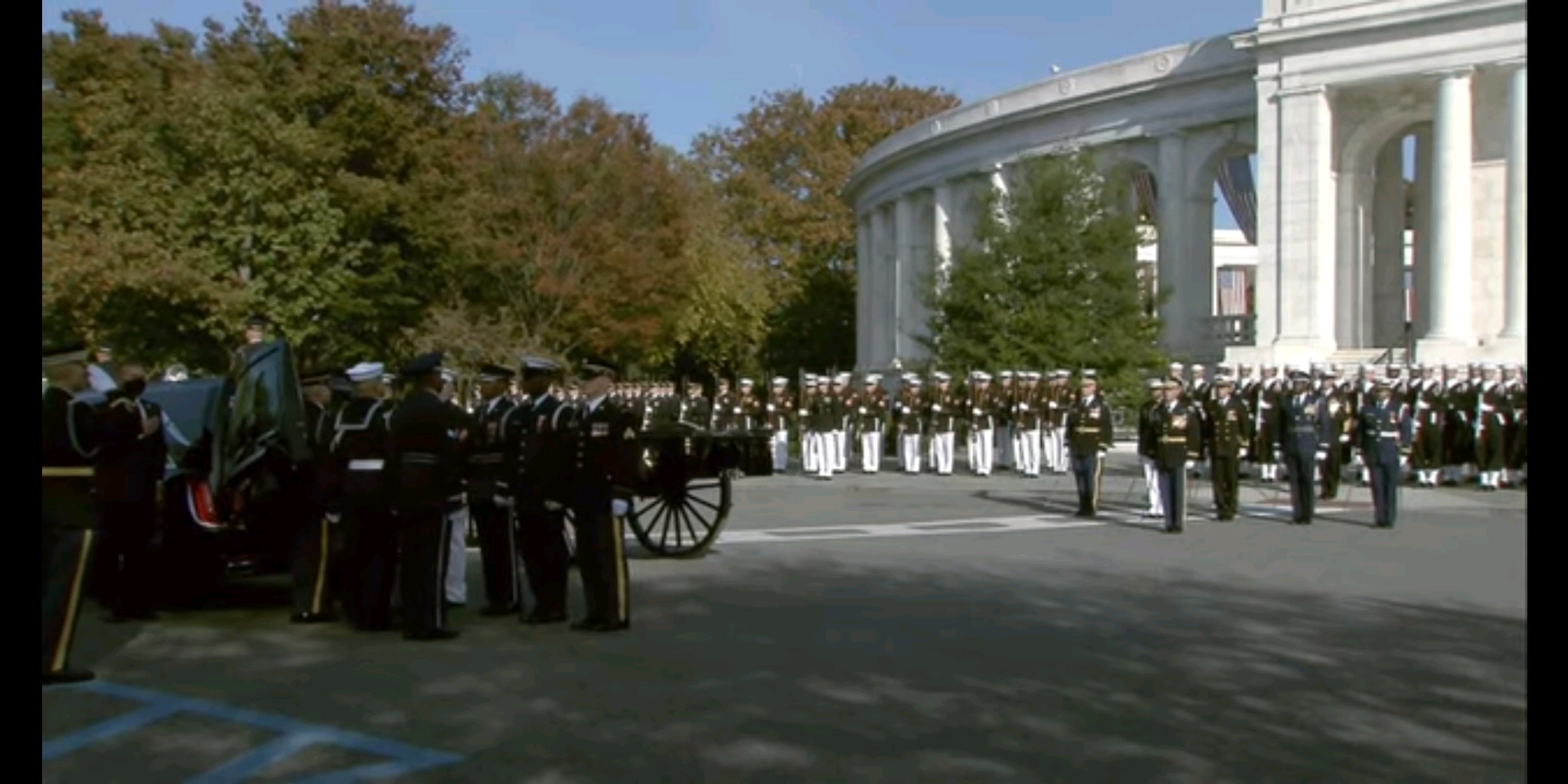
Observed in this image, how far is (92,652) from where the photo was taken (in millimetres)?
9977

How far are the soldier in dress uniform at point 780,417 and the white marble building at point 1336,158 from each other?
5.99 meters

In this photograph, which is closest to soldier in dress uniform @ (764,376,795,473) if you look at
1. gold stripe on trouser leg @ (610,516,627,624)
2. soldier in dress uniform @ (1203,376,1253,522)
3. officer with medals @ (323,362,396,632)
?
soldier in dress uniform @ (1203,376,1253,522)

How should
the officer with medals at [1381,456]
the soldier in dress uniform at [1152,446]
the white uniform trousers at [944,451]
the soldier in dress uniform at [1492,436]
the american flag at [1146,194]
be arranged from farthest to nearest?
the american flag at [1146,194], the white uniform trousers at [944,451], the soldier in dress uniform at [1492,436], the soldier in dress uniform at [1152,446], the officer with medals at [1381,456]

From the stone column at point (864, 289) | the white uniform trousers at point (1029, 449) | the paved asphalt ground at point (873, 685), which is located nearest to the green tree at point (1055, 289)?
Answer: the white uniform trousers at point (1029, 449)

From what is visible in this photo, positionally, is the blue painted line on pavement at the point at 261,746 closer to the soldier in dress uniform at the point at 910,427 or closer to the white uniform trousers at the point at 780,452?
the soldier in dress uniform at the point at 910,427

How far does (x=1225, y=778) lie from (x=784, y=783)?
72.1 inches

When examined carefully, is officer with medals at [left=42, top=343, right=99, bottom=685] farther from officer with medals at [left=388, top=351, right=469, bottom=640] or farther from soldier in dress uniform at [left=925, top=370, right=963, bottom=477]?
soldier in dress uniform at [left=925, top=370, right=963, bottom=477]

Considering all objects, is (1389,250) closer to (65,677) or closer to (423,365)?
(423,365)

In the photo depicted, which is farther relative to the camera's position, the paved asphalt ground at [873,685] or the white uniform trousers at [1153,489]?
the white uniform trousers at [1153,489]

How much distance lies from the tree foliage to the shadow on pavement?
2472 inches

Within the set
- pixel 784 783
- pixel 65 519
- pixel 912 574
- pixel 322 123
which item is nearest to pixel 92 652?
pixel 65 519

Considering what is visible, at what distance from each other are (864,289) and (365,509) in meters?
60.1

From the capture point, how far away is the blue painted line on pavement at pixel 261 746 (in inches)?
267

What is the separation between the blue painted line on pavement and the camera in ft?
22.2
